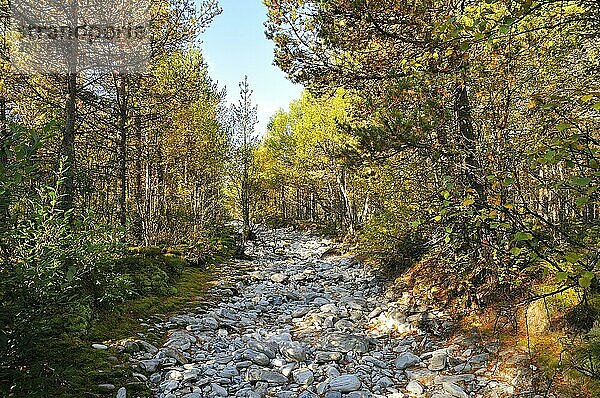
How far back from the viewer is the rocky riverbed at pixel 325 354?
465 centimetres

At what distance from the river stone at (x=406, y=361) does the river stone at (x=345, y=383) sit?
79 centimetres

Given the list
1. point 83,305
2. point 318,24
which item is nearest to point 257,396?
point 83,305

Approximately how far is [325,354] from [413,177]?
3631 millimetres

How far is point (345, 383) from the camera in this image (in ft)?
15.6

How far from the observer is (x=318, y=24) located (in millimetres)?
7156

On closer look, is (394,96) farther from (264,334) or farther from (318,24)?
(264,334)

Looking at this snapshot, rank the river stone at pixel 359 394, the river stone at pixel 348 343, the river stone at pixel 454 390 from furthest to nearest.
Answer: the river stone at pixel 348 343 → the river stone at pixel 359 394 → the river stone at pixel 454 390

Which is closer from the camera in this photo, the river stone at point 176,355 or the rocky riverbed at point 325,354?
the rocky riverbed at point 325,354

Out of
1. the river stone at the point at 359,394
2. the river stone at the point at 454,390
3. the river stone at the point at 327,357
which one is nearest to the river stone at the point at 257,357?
the river stone at the point at 327,357

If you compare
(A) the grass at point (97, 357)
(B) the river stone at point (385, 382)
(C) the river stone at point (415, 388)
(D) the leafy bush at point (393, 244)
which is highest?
(D) the leafy bush at point (393, 244)

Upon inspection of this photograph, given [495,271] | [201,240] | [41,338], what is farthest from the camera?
[201,240]

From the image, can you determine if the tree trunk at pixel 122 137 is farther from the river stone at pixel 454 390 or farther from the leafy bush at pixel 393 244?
the river stone at pixel 454 390

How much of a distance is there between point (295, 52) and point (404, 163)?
2815 millimetres

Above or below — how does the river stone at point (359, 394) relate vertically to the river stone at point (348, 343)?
below
